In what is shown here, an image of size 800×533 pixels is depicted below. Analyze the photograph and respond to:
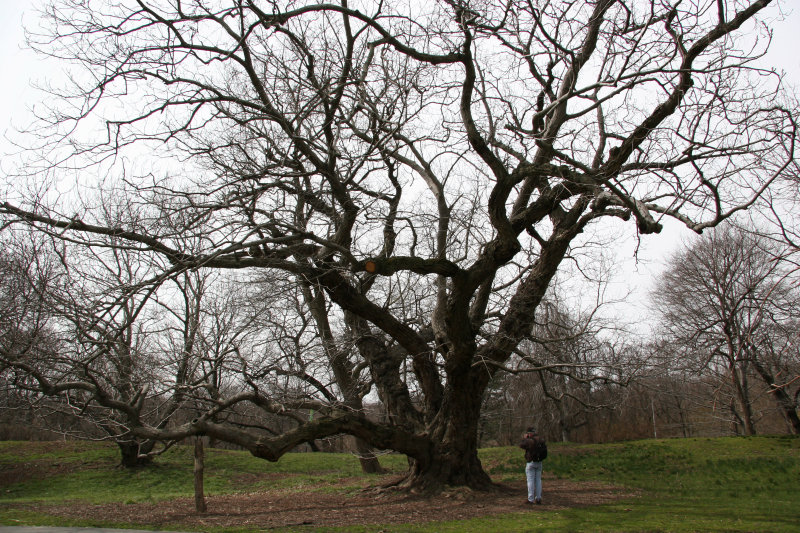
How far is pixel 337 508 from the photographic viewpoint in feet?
35.5

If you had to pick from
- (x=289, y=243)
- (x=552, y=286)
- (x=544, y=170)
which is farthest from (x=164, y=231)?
(x=552, y=286)

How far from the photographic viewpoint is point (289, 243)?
9.36 m

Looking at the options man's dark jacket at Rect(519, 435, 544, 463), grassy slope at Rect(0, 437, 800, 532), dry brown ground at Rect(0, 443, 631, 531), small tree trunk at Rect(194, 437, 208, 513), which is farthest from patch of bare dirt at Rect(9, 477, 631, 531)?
man's dark jacket at Rect(519, 435, 544, 463)

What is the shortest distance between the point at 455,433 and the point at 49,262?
12394 millimetres

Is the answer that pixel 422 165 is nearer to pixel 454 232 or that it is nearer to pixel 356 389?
Result: pixel 454 232

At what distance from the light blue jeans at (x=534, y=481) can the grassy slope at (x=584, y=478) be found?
3.16 ft

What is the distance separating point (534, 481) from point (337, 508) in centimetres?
387

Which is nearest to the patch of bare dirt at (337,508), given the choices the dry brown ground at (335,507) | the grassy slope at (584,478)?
the dry brown ground at (335,507)

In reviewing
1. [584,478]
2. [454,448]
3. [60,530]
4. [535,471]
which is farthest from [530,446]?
[60,530]

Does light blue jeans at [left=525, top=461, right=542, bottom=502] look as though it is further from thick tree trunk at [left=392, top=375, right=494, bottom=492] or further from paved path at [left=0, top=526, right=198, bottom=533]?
paved path at [left=0, top=526, right=198, bottom=533]

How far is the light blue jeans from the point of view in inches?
418

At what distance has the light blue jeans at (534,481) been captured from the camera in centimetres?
1062

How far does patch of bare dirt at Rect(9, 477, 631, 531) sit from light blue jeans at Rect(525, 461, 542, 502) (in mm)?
198

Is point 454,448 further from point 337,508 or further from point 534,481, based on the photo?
point 337,508
